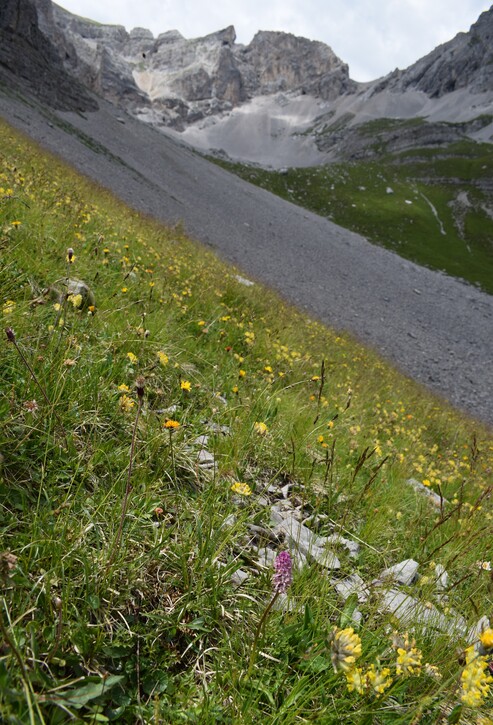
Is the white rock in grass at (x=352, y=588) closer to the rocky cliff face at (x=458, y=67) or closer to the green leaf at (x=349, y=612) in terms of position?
the green leaf at (x=349, y=612)

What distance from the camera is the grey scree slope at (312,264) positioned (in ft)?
63.7

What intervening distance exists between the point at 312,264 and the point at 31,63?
41849 mm

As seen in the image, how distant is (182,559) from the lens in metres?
1.98

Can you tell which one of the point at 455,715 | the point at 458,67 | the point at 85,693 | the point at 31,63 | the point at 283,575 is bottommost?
the point at 85,693

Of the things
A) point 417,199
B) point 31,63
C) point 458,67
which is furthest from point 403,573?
point 458,67

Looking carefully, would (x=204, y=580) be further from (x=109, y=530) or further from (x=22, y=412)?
(x=22, y=412)

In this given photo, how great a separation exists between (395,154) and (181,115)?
405 ft

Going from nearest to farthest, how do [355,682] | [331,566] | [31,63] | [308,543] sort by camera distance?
1. [355,682]
2. [331,566]
3. [308,543]
4. [31,63]

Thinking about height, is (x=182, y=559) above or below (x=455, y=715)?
below

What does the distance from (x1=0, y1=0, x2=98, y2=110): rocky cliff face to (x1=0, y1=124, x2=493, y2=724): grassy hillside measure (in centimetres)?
4964

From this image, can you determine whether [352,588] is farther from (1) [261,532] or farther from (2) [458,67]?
(2) [458,67]

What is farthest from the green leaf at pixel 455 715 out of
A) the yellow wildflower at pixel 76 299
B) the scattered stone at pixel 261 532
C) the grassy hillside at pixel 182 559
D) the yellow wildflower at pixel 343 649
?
the yellow wildflower at pixel 76 299

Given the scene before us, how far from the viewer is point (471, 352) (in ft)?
73.1

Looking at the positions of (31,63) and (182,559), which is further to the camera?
(31,63)
